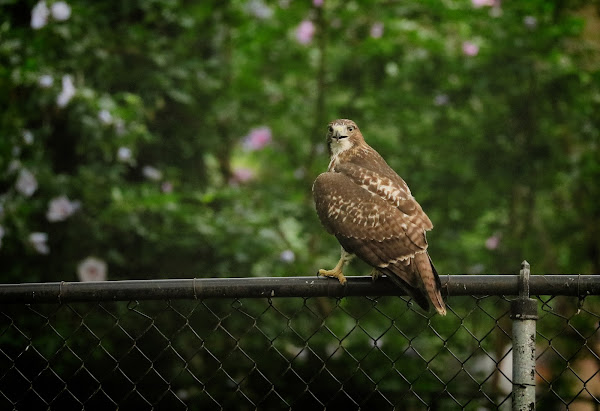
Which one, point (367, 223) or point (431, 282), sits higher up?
point (431, 282)

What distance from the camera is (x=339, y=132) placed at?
3.10 m

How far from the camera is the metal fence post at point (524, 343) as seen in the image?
1.81 metres

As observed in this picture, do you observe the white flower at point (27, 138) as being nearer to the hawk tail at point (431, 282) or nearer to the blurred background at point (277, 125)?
the blurred background at point (277, 125)

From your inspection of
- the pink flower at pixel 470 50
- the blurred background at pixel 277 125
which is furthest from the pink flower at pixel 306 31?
the pink flower at pixel 470 50

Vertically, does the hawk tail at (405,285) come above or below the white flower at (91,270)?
above

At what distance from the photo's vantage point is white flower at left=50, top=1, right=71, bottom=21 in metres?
4.18

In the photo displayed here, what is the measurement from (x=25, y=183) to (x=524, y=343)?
3131 millimetres

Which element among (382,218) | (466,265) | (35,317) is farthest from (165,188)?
(382,218)

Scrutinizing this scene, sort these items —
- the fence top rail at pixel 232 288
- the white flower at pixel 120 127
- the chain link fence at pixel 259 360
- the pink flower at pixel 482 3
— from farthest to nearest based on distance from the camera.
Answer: the pink flower at pixel 482 3
the white flower at pixel 120 127
the chain link fence at pixel 259 360
the fence top rail at pixel 232 288

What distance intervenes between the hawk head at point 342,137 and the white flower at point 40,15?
2.12m

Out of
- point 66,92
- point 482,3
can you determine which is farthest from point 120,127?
point 482,3

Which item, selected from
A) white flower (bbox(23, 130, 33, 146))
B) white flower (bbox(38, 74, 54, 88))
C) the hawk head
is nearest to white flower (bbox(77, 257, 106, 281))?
white flower (bbox(23, 130, 33, 146))

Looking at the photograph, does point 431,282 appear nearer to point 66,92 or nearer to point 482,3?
point 66,92

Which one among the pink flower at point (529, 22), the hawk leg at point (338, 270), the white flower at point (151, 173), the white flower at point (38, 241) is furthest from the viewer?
the white flower at point (151, 173)
